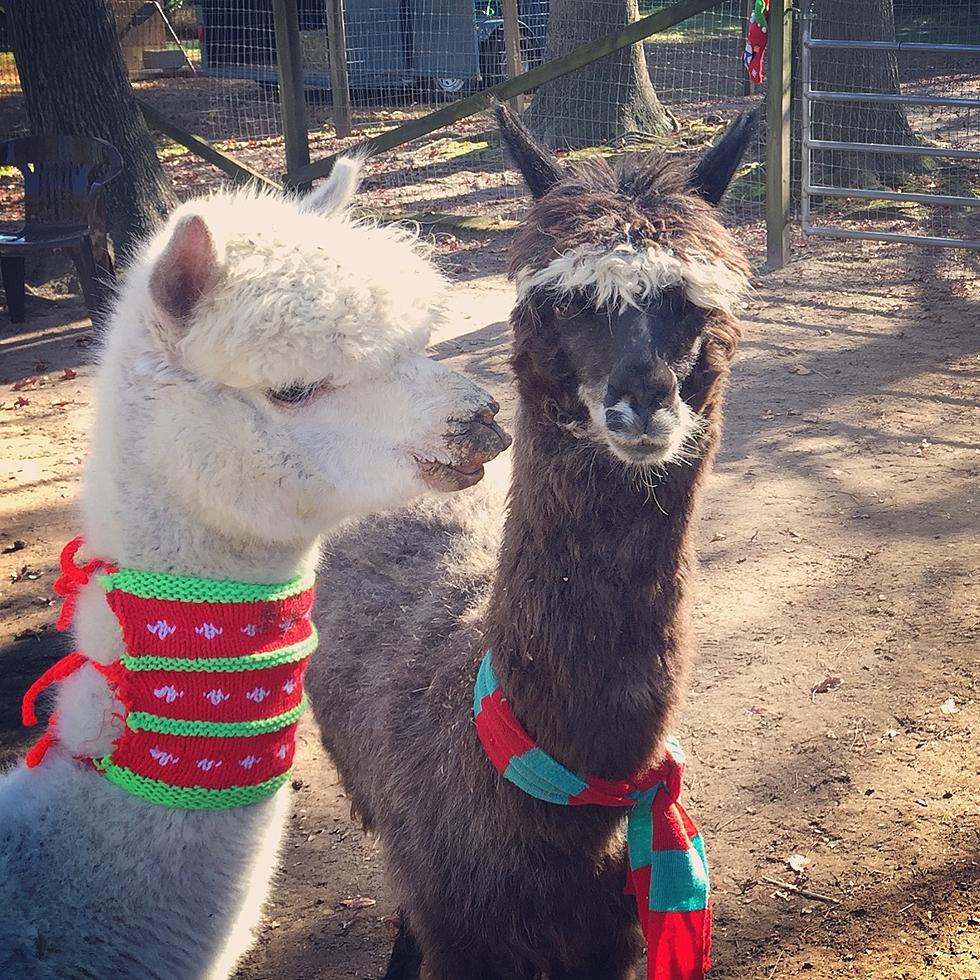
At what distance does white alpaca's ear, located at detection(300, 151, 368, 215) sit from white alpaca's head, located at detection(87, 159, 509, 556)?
0.23m

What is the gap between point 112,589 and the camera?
67.4 inches

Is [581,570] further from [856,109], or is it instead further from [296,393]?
[856,109]

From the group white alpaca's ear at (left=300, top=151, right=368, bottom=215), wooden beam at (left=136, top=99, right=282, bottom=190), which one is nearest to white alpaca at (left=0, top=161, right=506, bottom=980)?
white alpaca's ear at (left=300, top=151, right=368, bottom=215)

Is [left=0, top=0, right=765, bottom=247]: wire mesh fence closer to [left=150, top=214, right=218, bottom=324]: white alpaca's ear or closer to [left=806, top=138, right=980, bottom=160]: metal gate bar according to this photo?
[left=806, top=138, right=980, bottom=160]: metal gate bar

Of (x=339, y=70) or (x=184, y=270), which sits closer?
(x=184, y=270)

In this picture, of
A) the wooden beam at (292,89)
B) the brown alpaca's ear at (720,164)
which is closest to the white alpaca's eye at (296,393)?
the brown alpaca's ear at (720,164)

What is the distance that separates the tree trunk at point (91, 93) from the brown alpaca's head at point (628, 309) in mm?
6078

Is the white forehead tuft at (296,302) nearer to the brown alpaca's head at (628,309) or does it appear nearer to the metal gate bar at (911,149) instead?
the brown alpaca's head at (628,309)

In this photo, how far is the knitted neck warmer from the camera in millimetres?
1688

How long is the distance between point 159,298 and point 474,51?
43.5ft

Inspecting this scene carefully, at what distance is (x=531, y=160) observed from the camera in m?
2.54

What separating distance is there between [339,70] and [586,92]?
315 cm

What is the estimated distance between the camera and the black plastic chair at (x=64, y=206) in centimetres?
732

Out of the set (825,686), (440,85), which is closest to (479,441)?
(825,686)
